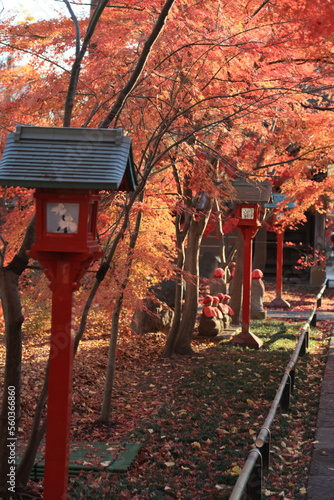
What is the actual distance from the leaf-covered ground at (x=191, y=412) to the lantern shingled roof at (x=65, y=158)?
3.02 m

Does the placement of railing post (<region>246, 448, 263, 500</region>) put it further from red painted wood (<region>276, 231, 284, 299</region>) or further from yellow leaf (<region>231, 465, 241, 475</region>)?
red painted wood (<region>276, 231, 284, 299</region>)

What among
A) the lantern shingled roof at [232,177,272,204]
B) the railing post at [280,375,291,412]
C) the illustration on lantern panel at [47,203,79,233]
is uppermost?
the lantern shingled roof at [232,177,272,204]

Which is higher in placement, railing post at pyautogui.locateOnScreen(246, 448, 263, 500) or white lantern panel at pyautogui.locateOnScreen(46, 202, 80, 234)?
white lantern panel at pyautogui.locateOnScreen(46, 202, 80, 234)

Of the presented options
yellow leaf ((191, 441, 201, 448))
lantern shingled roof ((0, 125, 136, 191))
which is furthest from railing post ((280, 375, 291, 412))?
lantern shingled roof ((0, 125, 136, 191))

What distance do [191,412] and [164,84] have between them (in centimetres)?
463

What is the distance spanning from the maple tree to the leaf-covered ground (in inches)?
47.9

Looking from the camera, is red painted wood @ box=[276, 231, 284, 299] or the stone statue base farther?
red painted wood @ box=[276, 231, 284, 299]

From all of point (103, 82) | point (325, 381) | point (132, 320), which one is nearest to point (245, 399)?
point (325, 381)

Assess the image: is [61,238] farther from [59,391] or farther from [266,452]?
[266,452]

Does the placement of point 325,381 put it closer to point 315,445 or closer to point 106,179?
point 315,445

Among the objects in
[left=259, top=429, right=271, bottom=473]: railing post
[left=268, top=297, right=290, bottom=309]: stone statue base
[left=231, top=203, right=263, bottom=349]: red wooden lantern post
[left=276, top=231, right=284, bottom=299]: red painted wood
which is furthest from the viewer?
[left=276, top=231, right=284, bottom=299]: red painted wood

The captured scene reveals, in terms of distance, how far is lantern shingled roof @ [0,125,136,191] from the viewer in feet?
15.4

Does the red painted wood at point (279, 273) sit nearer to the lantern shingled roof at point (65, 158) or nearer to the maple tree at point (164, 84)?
the maple tree at point (164, 84)

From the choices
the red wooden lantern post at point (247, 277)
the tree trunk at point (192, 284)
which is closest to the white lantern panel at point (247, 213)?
the red wooden lantern post at point (247, 277)
